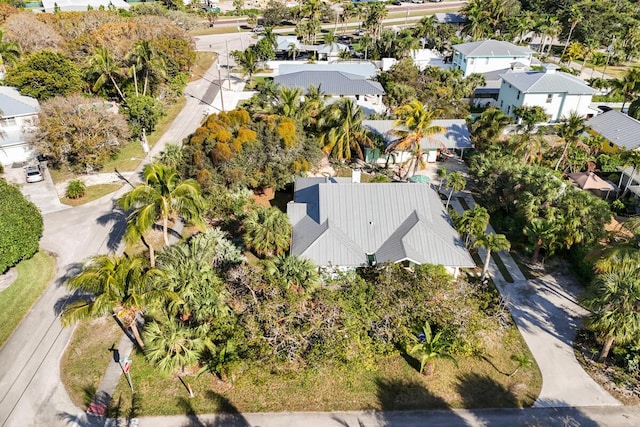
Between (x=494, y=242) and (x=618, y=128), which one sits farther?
(x=618, y=128)

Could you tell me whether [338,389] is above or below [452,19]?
below

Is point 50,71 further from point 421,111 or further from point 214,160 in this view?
point 421,111

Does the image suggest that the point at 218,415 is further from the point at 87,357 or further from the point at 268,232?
the point at 268,232

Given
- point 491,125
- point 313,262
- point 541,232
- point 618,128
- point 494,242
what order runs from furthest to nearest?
point 618,128, point 491,125, point 541,232, point 313,262, point 494,242

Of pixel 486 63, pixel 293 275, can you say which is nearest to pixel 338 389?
pixel 293 275

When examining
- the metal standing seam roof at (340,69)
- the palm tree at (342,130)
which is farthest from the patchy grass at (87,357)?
the metal standing seam roof at (340,69)

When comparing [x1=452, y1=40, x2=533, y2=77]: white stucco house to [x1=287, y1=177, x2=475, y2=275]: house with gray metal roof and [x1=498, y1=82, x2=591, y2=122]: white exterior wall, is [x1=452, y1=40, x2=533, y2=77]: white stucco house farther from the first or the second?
[x1=287, y1=177, x2=475, y2=275]: house with gray metal roof

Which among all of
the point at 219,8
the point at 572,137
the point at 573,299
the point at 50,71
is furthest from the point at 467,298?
the point at 219,8
